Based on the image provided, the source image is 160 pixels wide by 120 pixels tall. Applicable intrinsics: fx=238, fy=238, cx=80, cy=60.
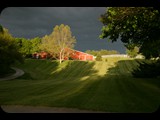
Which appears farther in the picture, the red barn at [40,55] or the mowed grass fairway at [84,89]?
the red barn at [40,55]

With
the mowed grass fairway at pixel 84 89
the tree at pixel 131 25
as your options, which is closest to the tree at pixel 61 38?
the mowed grass fairway at pixel 84 89

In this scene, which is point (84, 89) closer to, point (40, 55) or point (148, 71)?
point (40, 55)

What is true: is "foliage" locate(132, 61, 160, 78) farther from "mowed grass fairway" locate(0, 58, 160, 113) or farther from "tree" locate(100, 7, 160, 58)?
"tree" locate(100, 7, 160, 58)

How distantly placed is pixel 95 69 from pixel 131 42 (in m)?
17.2

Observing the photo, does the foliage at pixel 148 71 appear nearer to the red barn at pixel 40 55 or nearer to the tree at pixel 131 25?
the tree at pixel 131 25

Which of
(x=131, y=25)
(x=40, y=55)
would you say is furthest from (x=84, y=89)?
(x=131, y=25)

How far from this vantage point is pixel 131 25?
1122cm

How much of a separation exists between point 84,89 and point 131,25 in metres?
5.77

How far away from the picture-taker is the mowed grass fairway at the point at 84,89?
9.94m

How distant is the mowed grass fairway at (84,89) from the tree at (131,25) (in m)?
3.06
